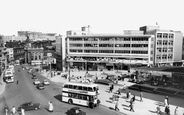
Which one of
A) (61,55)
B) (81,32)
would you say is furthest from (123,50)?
(81,32)

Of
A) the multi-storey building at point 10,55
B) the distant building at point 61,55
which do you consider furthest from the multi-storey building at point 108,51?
the multi-storey building at point 10,55

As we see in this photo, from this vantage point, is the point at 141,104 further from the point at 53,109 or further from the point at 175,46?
the point at 175,46

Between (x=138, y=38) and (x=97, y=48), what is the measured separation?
17.8m

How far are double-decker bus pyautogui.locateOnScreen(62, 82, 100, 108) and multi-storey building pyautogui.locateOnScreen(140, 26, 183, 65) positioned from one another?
5140 cm

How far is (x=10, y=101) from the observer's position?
32531 mm

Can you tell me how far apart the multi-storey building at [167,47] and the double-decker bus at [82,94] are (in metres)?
51.4

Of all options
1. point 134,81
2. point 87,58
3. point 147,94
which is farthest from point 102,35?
point 147,94

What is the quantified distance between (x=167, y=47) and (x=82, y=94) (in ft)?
190

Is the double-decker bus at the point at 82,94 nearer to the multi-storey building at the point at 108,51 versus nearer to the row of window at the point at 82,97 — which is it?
the row of window at the point at 82,97

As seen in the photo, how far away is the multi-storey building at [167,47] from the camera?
71.5 meters

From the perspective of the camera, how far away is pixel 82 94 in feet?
92.5

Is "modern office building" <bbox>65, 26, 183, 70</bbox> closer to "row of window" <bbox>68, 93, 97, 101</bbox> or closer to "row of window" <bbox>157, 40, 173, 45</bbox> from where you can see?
"row of window" <bbox>157, 40, 173, 45</bbox>

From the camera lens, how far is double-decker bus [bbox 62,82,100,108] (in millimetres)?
27312

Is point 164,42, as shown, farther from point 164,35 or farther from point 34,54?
point 34,54
